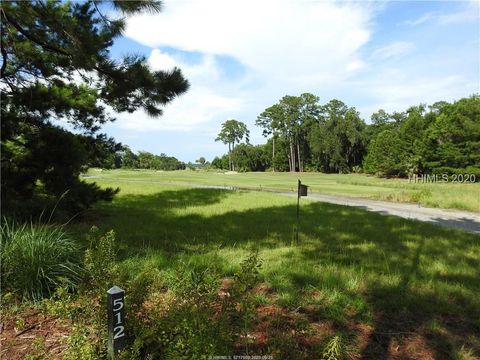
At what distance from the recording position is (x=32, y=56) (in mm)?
7676

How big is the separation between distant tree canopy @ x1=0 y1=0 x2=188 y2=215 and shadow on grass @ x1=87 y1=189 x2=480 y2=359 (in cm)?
193

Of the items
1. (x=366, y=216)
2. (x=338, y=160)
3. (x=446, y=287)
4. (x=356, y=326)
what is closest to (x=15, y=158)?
(x=356, y=326)

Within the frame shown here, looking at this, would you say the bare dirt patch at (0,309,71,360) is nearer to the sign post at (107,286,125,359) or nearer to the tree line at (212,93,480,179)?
the sign post at (107,286,125,359)

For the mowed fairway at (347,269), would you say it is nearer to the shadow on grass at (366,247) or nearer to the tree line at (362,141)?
the shadow on grass at (366,247)

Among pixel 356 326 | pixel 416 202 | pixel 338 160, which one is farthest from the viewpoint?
pixel 338 160

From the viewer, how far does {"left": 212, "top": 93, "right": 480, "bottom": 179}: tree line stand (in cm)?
4950

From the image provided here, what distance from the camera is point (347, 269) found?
5.19 m

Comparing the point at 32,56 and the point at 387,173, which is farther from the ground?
the point at 32,56

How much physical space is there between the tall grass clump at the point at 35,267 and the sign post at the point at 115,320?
1351mm

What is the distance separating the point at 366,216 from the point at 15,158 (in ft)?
30.9

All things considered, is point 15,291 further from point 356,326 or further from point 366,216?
point 366,216

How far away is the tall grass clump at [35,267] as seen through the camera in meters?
3.53
